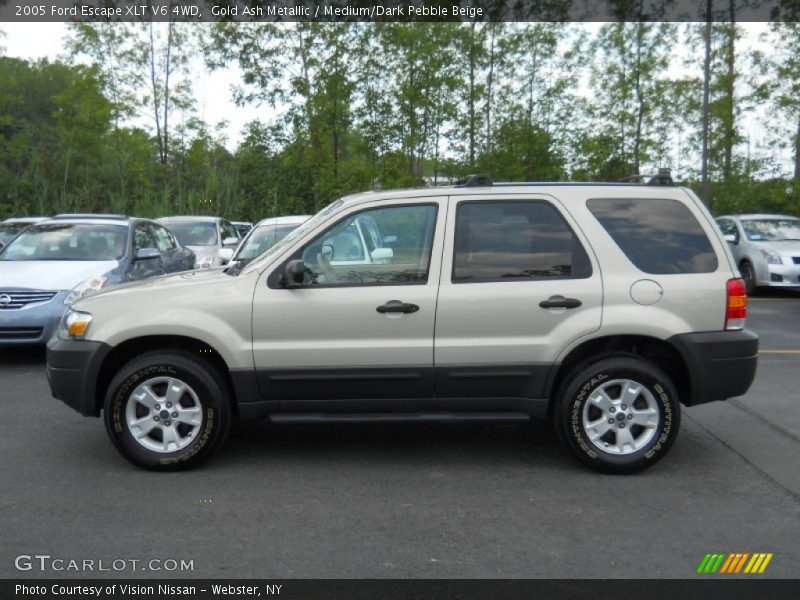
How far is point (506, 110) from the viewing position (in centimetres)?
2520

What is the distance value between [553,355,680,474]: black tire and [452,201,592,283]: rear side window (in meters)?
0.65

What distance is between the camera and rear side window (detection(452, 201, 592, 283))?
17.5ft

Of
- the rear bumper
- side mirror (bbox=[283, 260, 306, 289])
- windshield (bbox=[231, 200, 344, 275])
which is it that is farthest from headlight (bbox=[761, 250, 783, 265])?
side mirror (bbox=[283, 260, 306, 289])

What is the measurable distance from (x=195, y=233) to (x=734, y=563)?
15551mm

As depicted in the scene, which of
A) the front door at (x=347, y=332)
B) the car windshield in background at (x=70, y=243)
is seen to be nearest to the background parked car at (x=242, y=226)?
the car windshield in background at (x=70, y=243)

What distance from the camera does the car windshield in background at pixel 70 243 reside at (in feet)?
33.9

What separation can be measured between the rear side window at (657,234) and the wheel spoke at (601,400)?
2.73ft

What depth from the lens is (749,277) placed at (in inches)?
672

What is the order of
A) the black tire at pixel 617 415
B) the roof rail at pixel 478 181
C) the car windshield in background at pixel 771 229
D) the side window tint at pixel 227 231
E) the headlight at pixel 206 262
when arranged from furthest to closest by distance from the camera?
the side window tint at pixel 227 231 → the car windshield in background at pixel 771 229 → the headlight at pixel 206 262 → the roof rail at pixel 478 181 → the black tire at pixel 617 415

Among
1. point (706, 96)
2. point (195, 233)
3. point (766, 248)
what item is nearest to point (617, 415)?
point (766, 248)

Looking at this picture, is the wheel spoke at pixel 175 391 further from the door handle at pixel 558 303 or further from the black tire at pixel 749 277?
the black tire at pixel 749 277

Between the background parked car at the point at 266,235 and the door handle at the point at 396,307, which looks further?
the background parked car at the point at 266,235

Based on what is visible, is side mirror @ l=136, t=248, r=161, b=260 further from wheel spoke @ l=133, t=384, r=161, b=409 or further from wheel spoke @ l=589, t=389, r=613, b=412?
wheel spoke @ l=589, t=389, r=613, b=412

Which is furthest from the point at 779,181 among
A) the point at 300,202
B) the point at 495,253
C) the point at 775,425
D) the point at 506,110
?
the point at 495,253
